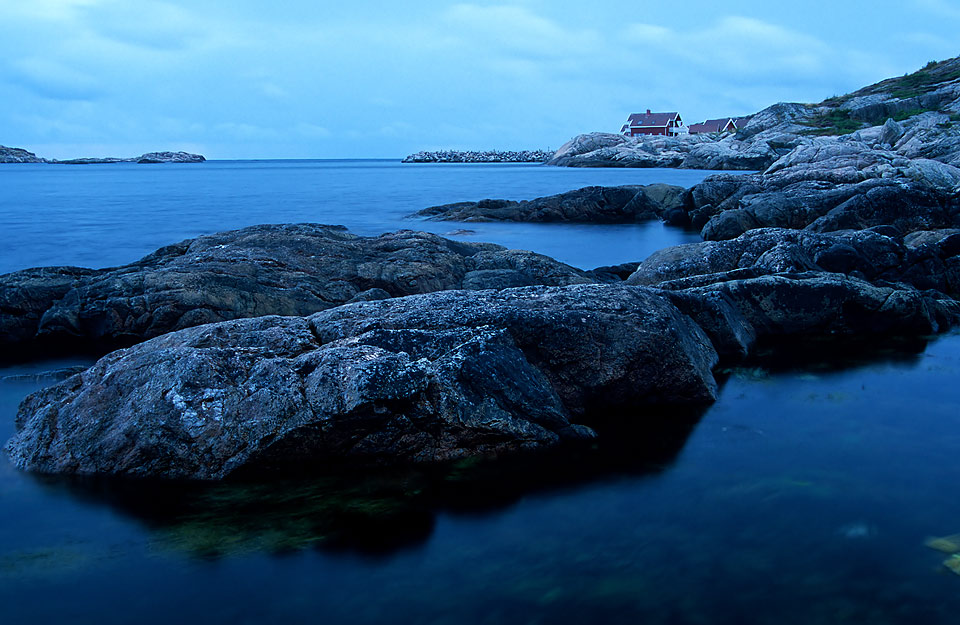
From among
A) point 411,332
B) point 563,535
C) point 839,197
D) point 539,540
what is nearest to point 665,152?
point 839,197

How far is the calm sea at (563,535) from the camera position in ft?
16.4

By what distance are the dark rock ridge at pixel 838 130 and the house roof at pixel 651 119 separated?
21583 millimetres

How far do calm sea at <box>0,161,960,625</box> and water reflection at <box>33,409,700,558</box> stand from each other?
0.02 m

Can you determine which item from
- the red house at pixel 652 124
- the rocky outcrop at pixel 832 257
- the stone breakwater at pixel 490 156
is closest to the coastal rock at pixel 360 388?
the rocky outcrop at pixel 832 257

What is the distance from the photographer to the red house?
13200 cm

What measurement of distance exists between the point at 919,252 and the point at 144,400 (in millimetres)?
14373

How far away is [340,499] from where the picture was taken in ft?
21.0

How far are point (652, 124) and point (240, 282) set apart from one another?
131 m

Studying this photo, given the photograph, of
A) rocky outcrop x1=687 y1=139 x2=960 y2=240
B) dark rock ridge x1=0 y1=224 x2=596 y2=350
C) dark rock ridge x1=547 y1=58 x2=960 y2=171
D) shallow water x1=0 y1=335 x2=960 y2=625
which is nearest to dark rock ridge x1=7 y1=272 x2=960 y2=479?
shallow water x1=0 y1=335 x2=960 y2=625

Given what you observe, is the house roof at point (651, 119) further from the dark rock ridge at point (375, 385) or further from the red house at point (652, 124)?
the dark rock ridge at point (375, 385)

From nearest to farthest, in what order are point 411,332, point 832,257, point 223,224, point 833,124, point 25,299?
1. point 411,332
2. point 25,299
3. point 832,257
4. point 223,224
5. point 833,124

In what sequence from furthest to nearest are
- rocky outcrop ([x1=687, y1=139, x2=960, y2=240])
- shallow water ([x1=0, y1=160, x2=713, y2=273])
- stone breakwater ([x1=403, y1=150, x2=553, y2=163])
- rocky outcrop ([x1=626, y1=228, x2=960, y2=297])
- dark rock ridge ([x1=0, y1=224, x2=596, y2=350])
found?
stone breakwater ([x1=403, y1=150, x2=553, y2=163]) < shallow water ([x1=0, y1=160, x2=713, y2=273]) < rocky outcrop ([x1=687, y1=139, x2=960, y2=240]) < rocky outcrop ([x1=626, y1=228, x2=960, y2=297]) < dark rock ridge ([x1=0, y1=224, x2=596, y2=350])

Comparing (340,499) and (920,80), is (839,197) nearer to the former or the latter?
(340,499)

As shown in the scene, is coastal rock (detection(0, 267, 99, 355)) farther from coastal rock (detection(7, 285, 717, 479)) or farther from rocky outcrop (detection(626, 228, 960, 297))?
rocky outcrop (detection(626, 228, 960, 297))
